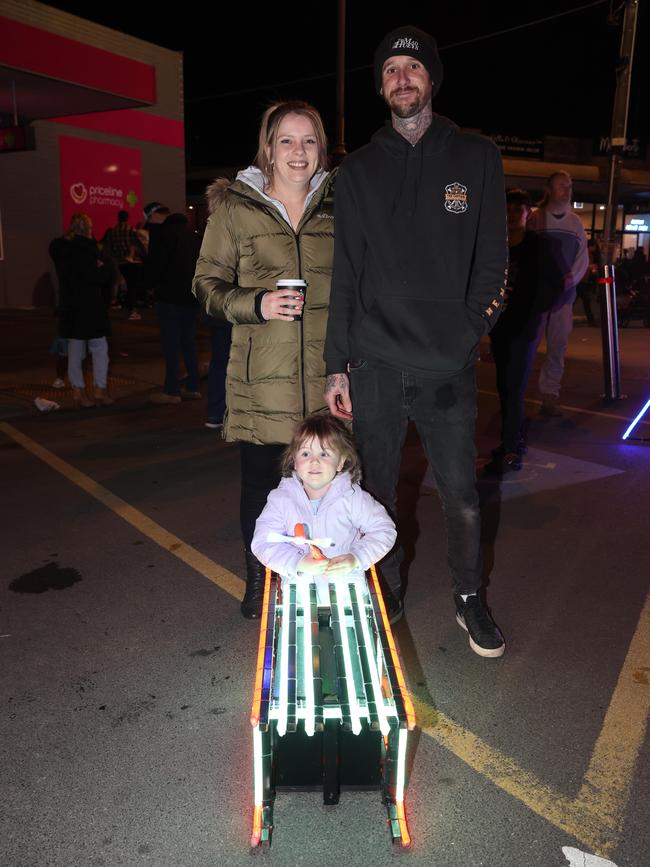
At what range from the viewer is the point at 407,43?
111 inches

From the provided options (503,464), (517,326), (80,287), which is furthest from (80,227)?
(503,464)

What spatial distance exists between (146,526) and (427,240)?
2.85 meters

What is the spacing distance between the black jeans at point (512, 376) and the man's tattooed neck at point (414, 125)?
120 inches

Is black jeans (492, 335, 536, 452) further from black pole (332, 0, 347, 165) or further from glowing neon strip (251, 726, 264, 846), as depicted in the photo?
black pole (332, 0, 347, 165)

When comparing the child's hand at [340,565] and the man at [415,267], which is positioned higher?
the man at [415,267]

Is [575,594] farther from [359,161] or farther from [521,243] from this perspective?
[521,243]

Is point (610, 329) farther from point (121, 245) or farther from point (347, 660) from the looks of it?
point (121, 245)

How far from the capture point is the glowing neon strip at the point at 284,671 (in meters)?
2.06

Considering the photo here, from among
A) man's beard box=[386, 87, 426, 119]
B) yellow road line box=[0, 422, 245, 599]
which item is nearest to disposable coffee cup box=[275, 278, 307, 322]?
man's beard box=[386, 87, 426, 119]

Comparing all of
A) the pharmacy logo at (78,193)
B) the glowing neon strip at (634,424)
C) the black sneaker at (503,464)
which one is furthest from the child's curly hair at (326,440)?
the pharmacy logo at (78,193)

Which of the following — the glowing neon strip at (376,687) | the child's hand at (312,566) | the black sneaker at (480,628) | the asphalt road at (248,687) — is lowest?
the asphalt road at (248,687)

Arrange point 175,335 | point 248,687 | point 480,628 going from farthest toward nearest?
point 175,335 < point 480,628 < point 248,687

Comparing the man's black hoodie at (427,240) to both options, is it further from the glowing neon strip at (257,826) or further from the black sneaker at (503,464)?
the black sneaker at (503,464)

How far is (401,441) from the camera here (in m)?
3.26
